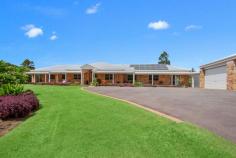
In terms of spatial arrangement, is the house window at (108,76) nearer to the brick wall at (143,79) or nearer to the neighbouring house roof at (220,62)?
the brick wall at (143,79)

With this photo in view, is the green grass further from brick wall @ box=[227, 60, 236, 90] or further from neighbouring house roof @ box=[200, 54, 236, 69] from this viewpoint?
neighbouring house roof @ box=[200, 54, 236, 69]

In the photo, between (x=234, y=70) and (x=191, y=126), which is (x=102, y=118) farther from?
(x=234, y=70)

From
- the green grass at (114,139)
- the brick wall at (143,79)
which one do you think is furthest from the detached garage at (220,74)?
the green grass at (114,139)

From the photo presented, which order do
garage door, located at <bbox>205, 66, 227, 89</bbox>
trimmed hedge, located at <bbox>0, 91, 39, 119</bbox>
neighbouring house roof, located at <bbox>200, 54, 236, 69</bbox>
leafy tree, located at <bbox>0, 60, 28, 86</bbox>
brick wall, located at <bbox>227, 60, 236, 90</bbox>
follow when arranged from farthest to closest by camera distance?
garage door, located at <bbox>205, 66, 227, 89</bbox>
neighbouring house roof, located at <bbox>200, 54, 236, 69</bbox>
brick wall, located at <bbox>227, 60, 236, 90</bbox>
leafy tree, located at <bbox>0, 60, 28, 86</bbox>
trimmed hedge, located at <bbox>0, 91, 39, 119</bbox>

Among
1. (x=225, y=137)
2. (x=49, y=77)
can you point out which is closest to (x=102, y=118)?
(x=225, y=137)

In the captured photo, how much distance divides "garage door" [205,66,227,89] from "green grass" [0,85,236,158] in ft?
58.8

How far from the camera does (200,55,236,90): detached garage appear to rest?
75.2ft

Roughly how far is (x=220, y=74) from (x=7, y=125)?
70.0 ft

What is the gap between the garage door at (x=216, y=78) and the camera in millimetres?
25312

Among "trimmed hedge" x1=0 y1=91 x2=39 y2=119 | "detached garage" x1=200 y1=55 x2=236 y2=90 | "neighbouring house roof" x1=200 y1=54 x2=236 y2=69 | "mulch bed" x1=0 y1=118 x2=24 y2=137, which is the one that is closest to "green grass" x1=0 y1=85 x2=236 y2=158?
"mulch bed" x1=0 y1=118 x2=24 y2=137

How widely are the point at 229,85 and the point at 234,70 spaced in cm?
159

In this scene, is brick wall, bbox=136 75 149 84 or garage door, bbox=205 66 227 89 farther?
brick wall, bbox=136 75 149 84

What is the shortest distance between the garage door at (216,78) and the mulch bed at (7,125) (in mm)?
19651

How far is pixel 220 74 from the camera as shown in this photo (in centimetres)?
2609
